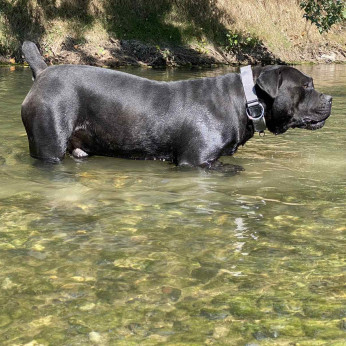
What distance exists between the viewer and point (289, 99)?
6645mm

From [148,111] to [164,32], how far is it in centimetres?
1368

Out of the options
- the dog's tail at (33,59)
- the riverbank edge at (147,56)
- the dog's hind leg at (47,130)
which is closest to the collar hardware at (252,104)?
the dog's hind leg at (47,130)

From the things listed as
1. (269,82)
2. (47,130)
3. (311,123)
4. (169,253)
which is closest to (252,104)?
(269,82)

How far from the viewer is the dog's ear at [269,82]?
6.35m

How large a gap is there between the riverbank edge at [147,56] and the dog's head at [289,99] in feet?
37.6

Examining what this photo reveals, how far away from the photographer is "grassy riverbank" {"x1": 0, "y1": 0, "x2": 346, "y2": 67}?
18188 millimetres

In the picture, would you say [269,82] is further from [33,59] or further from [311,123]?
[33,59]

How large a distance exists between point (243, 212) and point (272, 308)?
172 cm

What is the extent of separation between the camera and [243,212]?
5004mm

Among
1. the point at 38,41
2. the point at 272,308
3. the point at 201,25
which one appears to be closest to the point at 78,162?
the point at 272,308

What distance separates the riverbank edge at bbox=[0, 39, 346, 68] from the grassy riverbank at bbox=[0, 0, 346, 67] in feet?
0.10

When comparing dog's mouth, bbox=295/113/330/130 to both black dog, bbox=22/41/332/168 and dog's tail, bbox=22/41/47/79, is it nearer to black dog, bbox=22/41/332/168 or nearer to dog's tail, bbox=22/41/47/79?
black dog, bbox=22/41/332/168

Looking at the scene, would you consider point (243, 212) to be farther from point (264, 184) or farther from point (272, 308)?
point (272, 308)

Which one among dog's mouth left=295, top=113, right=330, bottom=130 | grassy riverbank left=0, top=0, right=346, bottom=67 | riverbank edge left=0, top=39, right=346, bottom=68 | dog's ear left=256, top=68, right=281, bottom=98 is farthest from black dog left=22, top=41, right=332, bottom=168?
grassy riverbank left=0, top=0, right=346, bottom=67
